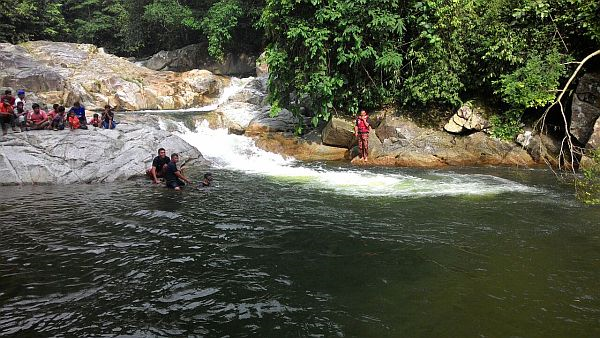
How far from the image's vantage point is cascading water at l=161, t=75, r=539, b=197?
1156 centimetres

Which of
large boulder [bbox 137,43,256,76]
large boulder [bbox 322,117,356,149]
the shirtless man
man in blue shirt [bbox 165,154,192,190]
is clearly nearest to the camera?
man in blue shirt [bbox 165,154,192,190]

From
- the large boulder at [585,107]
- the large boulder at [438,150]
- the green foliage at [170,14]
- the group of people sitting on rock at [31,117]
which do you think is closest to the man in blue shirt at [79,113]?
the group of people sitting on rock at [31,117]

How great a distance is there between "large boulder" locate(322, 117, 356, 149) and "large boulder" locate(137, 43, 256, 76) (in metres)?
16.4

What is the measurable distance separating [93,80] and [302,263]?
843 inches

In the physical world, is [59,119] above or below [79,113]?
below

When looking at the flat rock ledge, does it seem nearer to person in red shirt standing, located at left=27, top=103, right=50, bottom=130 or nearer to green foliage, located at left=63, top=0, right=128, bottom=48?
person in red shirt standing, located at left=27, top=103, right=50, bottom=130

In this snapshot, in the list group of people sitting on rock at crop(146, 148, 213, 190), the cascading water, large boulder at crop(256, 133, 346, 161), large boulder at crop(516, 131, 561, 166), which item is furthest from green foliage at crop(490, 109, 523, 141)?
group of people sitting on rock at crop(146, 148, 213, 190)

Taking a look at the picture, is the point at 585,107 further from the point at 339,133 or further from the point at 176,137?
the point at 176,137

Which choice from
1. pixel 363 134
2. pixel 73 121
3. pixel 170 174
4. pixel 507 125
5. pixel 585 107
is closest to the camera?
pixel 170 174

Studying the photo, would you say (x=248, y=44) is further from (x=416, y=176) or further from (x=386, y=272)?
(x=386, y=272)

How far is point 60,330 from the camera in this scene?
14.7ft

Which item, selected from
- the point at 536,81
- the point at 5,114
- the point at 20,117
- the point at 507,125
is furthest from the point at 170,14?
the point at 536,81

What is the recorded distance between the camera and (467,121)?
1675 centimetres

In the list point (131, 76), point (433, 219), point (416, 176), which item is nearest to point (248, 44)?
point (131, 76)
